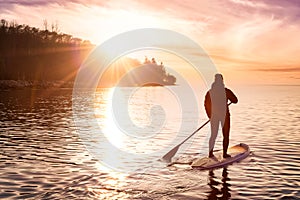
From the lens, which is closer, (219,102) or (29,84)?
(219,102)

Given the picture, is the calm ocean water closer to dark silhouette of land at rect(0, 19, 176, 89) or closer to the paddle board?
the paddle board

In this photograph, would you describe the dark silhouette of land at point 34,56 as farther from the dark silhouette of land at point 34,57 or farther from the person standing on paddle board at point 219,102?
the person standing on paddle board at point 219,102

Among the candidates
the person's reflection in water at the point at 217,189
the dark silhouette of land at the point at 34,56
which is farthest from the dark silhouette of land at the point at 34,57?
the person's reflection in water at the point at 217,189

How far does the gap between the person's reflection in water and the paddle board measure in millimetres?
603

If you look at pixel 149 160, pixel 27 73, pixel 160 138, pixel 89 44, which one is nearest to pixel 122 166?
pixel 149 160

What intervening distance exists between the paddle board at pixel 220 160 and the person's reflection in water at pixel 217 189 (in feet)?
1.98

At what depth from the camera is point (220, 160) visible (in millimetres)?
14609

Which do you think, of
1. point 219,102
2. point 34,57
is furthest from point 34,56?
point 219,102

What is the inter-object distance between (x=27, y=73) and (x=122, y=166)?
131 meters

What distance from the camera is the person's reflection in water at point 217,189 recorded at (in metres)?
10.5

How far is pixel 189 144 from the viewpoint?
70.1ft

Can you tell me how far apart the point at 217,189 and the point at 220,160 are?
3533 mm

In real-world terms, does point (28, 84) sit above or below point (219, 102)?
above

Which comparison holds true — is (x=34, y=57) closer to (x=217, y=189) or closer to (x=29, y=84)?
(x=29, y=84)
